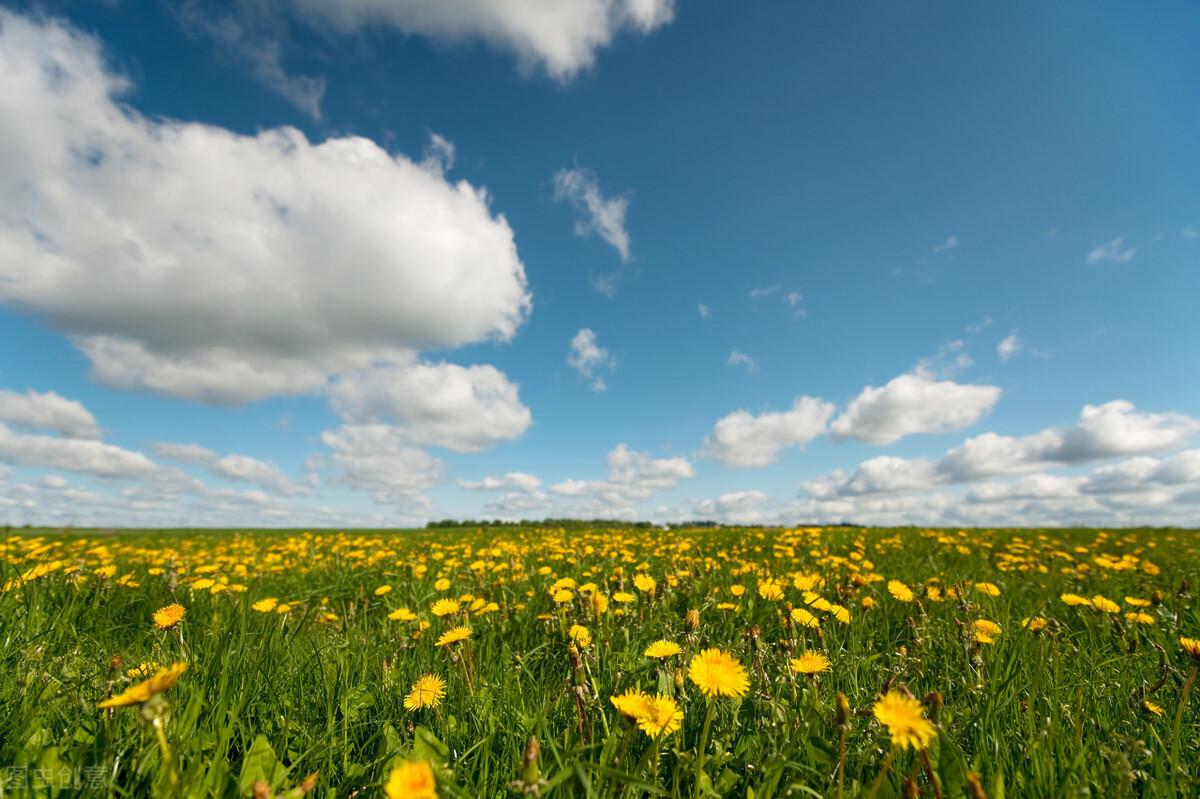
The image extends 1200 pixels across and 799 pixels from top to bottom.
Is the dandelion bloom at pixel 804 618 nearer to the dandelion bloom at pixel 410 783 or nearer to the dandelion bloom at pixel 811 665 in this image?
the dandelion bloom at pixel 811 665

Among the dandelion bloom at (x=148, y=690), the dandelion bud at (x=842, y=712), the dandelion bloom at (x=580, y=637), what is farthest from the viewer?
the dandelion bloom at (x=580, y=637)

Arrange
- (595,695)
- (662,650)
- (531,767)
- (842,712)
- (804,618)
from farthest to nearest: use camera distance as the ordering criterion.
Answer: (804,618), (595,695), (662,650), (842,712), (531,767)

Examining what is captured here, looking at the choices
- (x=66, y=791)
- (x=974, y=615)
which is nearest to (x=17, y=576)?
(x=66, y=791)

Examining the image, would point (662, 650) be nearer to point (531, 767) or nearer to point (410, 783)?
Result: point (531, 767)

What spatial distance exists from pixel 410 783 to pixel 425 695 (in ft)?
3.55

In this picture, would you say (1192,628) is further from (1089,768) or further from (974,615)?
(1089,768)

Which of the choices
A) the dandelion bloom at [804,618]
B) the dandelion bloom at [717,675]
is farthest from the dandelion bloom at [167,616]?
the dandelion bloom at [804,618]

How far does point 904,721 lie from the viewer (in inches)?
53.0

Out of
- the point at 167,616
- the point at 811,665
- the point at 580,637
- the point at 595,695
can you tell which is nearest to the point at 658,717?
the point at 811,665

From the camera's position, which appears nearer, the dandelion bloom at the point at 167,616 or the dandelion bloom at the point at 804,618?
the dandelion bloom at the point at 167,616

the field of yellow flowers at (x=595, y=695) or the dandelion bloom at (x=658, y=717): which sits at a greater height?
the dandelion bloom at (x=658, y=717)

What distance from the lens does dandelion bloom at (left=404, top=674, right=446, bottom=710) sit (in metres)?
2.13

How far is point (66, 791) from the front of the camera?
1430 millimetres

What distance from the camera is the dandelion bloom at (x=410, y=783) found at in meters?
1.13
